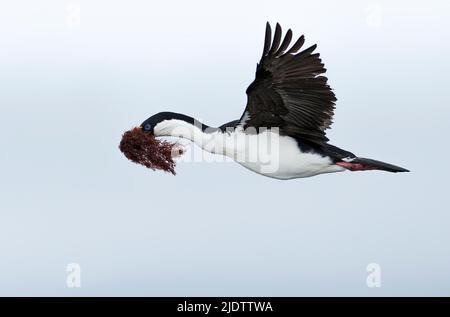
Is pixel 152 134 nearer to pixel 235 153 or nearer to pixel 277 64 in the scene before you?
pixel 235 153

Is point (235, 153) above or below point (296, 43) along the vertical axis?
below

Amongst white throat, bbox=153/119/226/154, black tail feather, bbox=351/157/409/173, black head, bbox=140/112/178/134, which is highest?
black head, bbox=140/112/178/134

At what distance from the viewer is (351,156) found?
13.4 metres

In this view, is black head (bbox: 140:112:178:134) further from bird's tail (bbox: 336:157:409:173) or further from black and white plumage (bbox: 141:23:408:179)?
bird's tail (bbox: 336:157:409:173)

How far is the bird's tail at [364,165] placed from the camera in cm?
1337

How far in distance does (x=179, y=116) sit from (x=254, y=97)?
1149 mm

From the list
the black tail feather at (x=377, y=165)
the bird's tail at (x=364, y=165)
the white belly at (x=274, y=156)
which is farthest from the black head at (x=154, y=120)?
the black tail feather at (x=377, y=165)

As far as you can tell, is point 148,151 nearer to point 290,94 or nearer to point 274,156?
point 274,156

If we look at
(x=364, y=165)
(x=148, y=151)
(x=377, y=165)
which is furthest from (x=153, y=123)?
(x=377, y=165)

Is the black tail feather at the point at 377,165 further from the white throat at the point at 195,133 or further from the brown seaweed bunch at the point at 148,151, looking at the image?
the brown seaweed bunch at the point at 148,151

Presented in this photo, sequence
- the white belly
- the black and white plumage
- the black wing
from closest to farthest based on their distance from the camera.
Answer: the black wing → the black and white plumage → the white belly

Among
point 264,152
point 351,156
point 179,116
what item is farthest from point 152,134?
point 351,156

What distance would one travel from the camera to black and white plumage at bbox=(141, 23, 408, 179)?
12.7 metres

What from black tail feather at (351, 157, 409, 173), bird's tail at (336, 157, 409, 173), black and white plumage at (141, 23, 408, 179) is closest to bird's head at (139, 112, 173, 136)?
black and white plumage at (141, 23, 408, 179)
